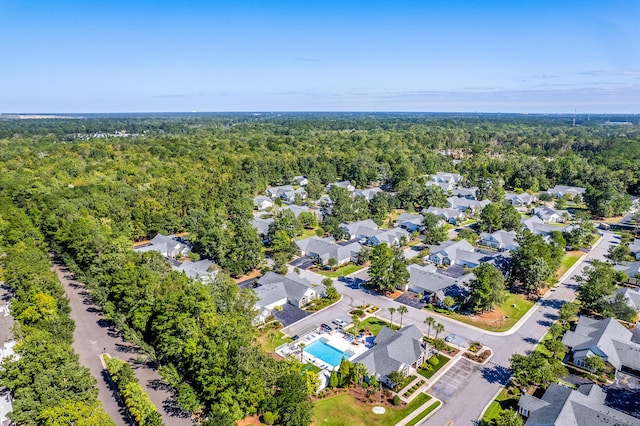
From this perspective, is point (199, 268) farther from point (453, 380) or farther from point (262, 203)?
point (262, 203)

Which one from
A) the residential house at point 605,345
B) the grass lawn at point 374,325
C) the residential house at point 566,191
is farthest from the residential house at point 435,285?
the residential house at point 566,191

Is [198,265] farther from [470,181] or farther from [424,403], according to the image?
[470,181]

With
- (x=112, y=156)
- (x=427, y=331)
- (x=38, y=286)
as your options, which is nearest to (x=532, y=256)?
(x=427, y=331)

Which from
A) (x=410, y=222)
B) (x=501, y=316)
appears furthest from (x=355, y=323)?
(x=410, y=222)

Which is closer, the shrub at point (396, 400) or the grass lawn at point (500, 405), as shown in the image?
the grass lawn at point (500, 405)

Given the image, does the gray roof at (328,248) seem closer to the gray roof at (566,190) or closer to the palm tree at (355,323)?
the palm tree at (355,323)

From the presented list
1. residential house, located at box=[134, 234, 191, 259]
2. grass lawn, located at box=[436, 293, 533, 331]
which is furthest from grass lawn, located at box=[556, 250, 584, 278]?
Result: residential house, located at box=[134, 234, 191, 259]
